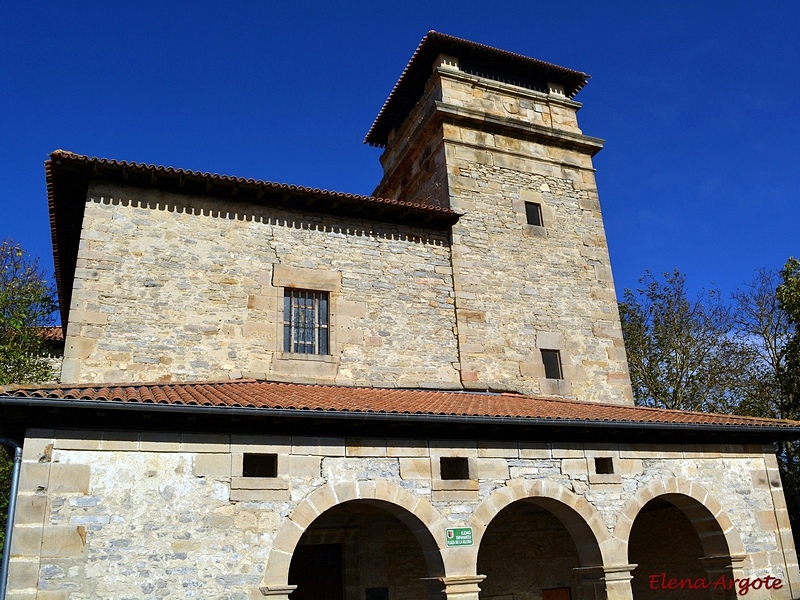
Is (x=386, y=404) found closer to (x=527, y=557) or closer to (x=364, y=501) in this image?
(x=364, y=501)

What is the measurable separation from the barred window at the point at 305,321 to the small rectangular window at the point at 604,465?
447 centimetres

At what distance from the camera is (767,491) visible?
10.2 metres

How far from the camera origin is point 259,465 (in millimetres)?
8125

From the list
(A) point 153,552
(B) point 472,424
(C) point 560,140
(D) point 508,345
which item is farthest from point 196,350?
(C) point 560,140

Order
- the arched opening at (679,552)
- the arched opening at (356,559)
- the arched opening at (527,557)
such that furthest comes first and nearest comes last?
the arched opening at (527,557) < the arched opening at (356,559) < the arched opening at (679,552)

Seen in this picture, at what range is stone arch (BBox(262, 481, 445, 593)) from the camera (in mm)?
7422

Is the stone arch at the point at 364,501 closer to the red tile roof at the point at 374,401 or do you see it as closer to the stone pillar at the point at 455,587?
the stone pillar at the point at 455,587

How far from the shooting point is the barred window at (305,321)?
35.7 ft

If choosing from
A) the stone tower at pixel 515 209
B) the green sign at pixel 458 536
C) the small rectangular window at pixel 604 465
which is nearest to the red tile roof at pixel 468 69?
the stone tower at pixel 515 209

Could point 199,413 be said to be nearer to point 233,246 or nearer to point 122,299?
point 122,299

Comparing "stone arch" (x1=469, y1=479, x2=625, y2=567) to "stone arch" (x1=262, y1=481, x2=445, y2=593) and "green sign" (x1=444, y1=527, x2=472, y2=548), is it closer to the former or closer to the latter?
"green sign" (x1=444, y1=527, x2=472, y2=548)

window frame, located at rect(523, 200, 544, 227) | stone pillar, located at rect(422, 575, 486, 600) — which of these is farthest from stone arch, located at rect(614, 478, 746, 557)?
window frame, located at rect(523, 200, 544, 227)

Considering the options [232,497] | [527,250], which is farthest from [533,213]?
[232,497]

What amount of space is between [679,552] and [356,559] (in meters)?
5.30
